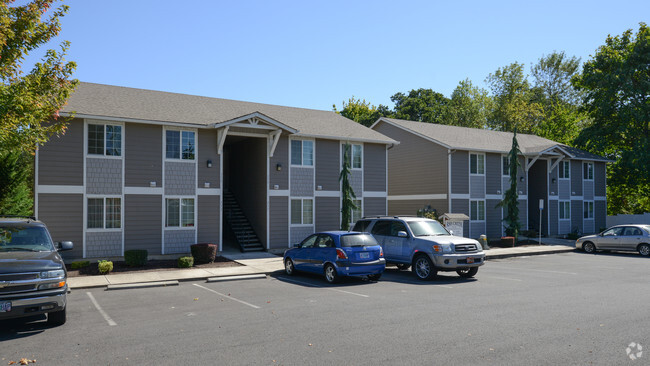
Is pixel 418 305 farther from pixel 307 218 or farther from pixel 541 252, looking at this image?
pixel 541 252

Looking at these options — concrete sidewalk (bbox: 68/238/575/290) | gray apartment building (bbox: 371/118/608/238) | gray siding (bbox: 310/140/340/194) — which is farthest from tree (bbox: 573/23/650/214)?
gray siding (bbox: 310/140/340/194)

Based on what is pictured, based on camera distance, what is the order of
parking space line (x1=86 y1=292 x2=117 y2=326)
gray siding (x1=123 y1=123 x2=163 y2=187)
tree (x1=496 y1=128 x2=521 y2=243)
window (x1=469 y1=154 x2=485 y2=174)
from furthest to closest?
window (x1=469 y1=154 x2=485 y2=174) < tree (x1=496 y1=128 x2=521 y2=243) < gray siding (x1=123 y1=123 x2=163 y2=187) < parking space line (x1=86 y1=292 x2=117 y2=326)

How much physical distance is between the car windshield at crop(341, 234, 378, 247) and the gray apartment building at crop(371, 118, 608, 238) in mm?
14961

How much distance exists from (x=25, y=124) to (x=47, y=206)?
17.0ft

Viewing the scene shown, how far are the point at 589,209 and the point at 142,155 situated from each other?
32.0 m

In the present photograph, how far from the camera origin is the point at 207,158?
836 inches

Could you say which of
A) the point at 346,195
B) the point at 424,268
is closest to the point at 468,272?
the point at 424,268

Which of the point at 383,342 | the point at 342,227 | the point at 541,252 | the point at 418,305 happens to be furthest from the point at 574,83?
the point at 383,342

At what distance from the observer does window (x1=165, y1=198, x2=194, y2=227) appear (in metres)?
20.4

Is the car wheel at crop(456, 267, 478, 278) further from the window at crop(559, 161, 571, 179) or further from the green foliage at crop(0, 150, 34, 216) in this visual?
the window at crop(559, 161, 571, 179)

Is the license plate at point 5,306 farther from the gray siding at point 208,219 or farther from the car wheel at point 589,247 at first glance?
the car wheel at point 589,247

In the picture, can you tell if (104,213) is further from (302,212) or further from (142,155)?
(302,212)

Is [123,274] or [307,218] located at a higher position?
[307,218]

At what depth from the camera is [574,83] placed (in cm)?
4238
